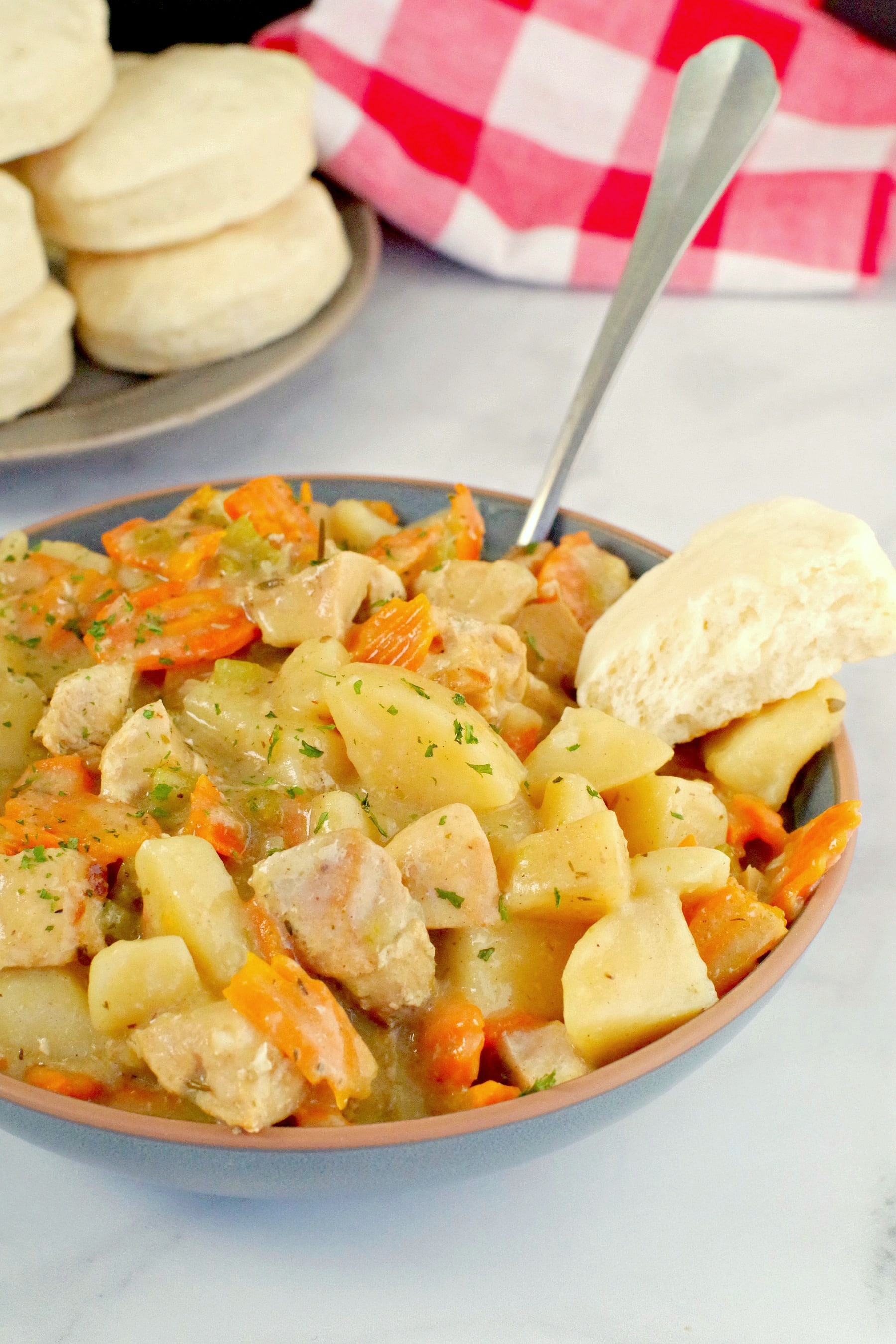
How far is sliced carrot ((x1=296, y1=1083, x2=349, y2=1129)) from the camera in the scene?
5.23 ft

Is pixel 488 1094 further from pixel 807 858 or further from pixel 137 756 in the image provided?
pixel 137 756

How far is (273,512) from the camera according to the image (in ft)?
7.92

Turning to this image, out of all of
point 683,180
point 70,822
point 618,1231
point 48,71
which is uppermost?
point 683,180

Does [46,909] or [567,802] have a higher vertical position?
[567,802]

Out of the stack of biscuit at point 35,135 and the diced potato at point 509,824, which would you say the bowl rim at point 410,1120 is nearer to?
the diced potato at point 509,824

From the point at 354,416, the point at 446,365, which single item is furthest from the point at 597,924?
the point at 446,365

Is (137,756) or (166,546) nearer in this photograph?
(137,756)

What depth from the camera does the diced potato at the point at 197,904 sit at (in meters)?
1.70

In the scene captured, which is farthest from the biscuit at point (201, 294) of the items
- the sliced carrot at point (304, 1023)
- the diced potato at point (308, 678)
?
the sliced carrot at point (304, 1023)

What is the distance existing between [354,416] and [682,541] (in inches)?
41.4

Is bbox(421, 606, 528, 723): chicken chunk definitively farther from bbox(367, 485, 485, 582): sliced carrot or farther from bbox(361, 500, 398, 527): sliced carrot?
bbox(361, 500, 398, 527): sliced carrot

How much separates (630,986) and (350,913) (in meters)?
0.36

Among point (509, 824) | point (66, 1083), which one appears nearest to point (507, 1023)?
point (509, 824)

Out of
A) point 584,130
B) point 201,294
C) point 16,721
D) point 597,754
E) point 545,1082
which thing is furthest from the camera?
point 584,130
